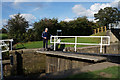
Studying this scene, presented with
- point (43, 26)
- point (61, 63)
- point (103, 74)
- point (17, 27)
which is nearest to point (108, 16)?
point (43, 26)

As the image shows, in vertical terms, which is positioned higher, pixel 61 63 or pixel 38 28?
pixel 38 28

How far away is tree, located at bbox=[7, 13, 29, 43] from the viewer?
14.9 metres

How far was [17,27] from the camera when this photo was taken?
1639 cm

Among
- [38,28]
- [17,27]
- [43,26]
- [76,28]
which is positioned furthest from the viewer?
[76,28]

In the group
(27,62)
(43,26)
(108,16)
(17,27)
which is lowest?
(27,62)

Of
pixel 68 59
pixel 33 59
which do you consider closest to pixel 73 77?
pixel 68 59

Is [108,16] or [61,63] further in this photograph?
[108,16]

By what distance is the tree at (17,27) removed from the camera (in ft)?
48.8

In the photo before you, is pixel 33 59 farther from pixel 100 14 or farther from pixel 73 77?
pixel 100 14

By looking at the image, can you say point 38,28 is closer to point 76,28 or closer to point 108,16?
point 76,28

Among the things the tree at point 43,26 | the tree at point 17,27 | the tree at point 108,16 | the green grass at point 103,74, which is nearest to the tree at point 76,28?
the tree at point 43,26

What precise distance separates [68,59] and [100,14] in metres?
29.9

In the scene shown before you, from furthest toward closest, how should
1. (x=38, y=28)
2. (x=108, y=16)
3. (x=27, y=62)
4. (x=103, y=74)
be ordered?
1. (x=108, y=16)
2. (x=38, y=28)
3. (x=27, y=62)
4. (x=103, y=74)

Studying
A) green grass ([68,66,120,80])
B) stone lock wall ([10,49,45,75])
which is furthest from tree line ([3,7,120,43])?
green grass ([68,66,120,80])
